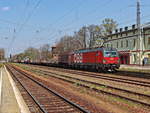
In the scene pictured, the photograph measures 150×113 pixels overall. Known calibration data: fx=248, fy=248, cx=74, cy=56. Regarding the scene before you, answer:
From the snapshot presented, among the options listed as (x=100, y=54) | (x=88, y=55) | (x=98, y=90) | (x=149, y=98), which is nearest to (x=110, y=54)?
(x=100, y=54)

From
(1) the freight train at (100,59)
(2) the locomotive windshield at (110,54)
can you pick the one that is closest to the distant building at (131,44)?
(1) the freight train at (100,59)

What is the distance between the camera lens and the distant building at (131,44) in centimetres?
5122

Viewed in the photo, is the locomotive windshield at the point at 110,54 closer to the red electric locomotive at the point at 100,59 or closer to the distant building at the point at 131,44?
the red electric locomotive at the point at 100,59

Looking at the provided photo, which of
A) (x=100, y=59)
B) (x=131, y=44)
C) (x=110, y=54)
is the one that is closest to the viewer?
(x=100, y=59)

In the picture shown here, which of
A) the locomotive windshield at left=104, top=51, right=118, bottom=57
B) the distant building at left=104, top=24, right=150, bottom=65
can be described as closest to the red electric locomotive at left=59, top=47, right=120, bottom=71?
the locomotive windshield at left=104, top=51, right=118, bottom=57

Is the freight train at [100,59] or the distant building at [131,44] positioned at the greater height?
the distant building at [131,44]

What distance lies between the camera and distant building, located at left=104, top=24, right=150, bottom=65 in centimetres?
5122

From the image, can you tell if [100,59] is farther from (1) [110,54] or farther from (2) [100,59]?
(1) [110,54]

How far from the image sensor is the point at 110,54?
30.0 meters

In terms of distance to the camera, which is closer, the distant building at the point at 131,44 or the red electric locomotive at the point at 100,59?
the red electric locomotive at the point at 100,59

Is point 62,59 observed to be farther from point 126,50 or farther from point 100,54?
point 100,54

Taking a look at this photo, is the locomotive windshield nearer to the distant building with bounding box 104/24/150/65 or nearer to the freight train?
the freight train

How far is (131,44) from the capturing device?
56.2m

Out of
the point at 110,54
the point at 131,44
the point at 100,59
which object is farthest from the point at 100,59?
the point at 131,44
